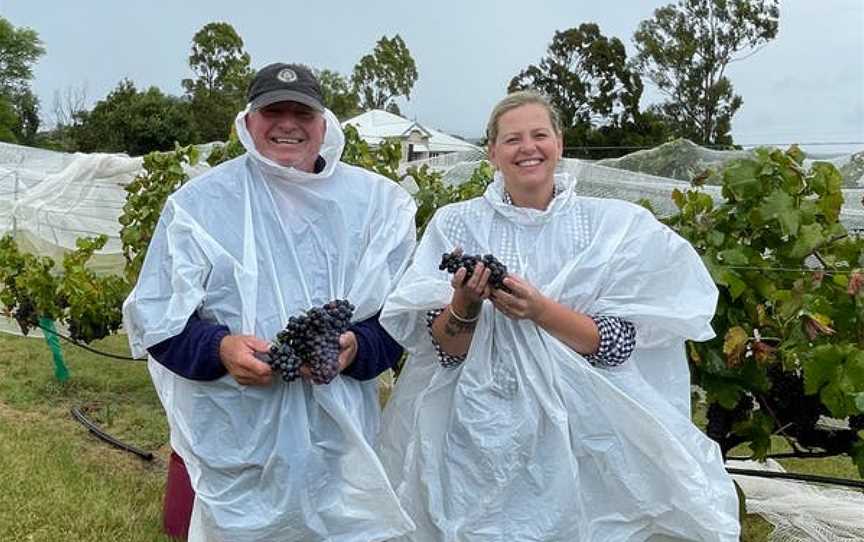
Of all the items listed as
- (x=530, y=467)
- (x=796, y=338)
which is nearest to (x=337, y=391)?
(x=530, y=467)

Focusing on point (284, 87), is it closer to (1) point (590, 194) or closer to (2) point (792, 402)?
(2) point (792, 402)

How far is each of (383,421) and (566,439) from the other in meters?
0.47

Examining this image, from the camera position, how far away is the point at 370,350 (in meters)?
1.88

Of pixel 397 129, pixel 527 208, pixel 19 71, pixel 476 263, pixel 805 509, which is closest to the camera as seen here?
pixel 476 263

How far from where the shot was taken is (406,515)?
5.99ft

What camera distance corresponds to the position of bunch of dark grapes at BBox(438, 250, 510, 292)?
1675mm

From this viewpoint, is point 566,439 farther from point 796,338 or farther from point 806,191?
point 806,191

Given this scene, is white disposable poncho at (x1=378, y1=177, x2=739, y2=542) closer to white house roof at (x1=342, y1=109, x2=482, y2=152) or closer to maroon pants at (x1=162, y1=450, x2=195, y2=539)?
maroon pants at (x1=162, y1=450, x2=195, y2=539)

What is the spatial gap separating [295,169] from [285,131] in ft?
0.28

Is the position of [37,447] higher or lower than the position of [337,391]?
lower

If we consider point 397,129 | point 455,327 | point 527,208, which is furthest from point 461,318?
point 397,129

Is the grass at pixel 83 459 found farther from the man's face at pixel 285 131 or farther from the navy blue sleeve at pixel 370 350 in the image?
the man's face at pixel 285 131

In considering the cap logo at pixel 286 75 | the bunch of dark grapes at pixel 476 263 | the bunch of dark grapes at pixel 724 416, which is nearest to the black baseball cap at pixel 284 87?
the cap logo at pixel 286 75

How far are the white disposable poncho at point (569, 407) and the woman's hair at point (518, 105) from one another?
15 centimetres
